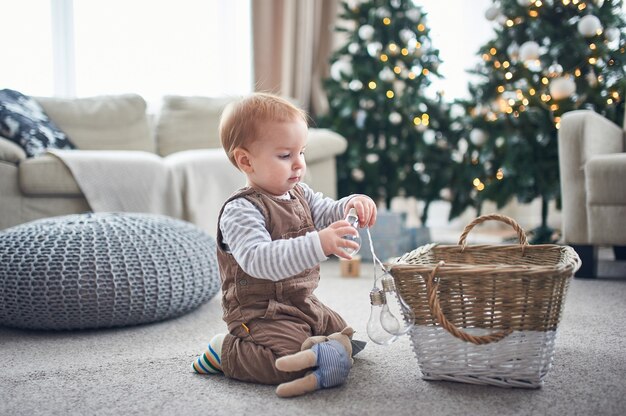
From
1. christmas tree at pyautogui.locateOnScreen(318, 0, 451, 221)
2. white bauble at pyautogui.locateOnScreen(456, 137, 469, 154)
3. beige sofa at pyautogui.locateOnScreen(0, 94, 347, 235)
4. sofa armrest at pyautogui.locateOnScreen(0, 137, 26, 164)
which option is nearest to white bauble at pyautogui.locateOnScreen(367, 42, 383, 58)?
christmas tree at pyautogui.locateOnScreen(318, 0, 451, 221)

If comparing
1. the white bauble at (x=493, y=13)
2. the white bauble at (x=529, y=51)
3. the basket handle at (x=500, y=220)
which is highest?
the white bauble at (x=493, y=13)

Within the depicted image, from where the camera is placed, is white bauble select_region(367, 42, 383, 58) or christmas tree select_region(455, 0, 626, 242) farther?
white bauble select_region(367, 42, 383, 58)

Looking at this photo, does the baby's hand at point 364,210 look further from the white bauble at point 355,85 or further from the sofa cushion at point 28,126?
the white bauble at point 355,85

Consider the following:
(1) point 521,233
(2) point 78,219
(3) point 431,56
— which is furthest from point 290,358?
(3) point 431,56

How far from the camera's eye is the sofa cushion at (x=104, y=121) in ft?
11.3

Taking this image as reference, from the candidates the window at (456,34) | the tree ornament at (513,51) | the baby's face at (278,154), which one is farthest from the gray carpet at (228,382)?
the window at (456,34)

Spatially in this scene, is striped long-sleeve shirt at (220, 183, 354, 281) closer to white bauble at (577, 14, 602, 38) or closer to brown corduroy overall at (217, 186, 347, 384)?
brown corduroy overall at (217, 186, 347, 384)

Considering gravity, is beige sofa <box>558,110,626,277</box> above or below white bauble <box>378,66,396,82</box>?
below

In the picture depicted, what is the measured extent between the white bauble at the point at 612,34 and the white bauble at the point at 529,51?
31 centimetres

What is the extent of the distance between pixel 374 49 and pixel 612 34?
1.24 meters

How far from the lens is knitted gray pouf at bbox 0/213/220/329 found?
175 cm

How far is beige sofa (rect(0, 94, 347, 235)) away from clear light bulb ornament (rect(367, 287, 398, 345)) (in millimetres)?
1860

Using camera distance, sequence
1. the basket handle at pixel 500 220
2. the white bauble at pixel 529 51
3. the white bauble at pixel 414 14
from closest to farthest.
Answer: the basket handle at pixel 500 220 < the white bauble at pixel 529 51 < the white bauble at pixel 414 14

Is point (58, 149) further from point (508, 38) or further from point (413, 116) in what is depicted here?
point (508, 38)
